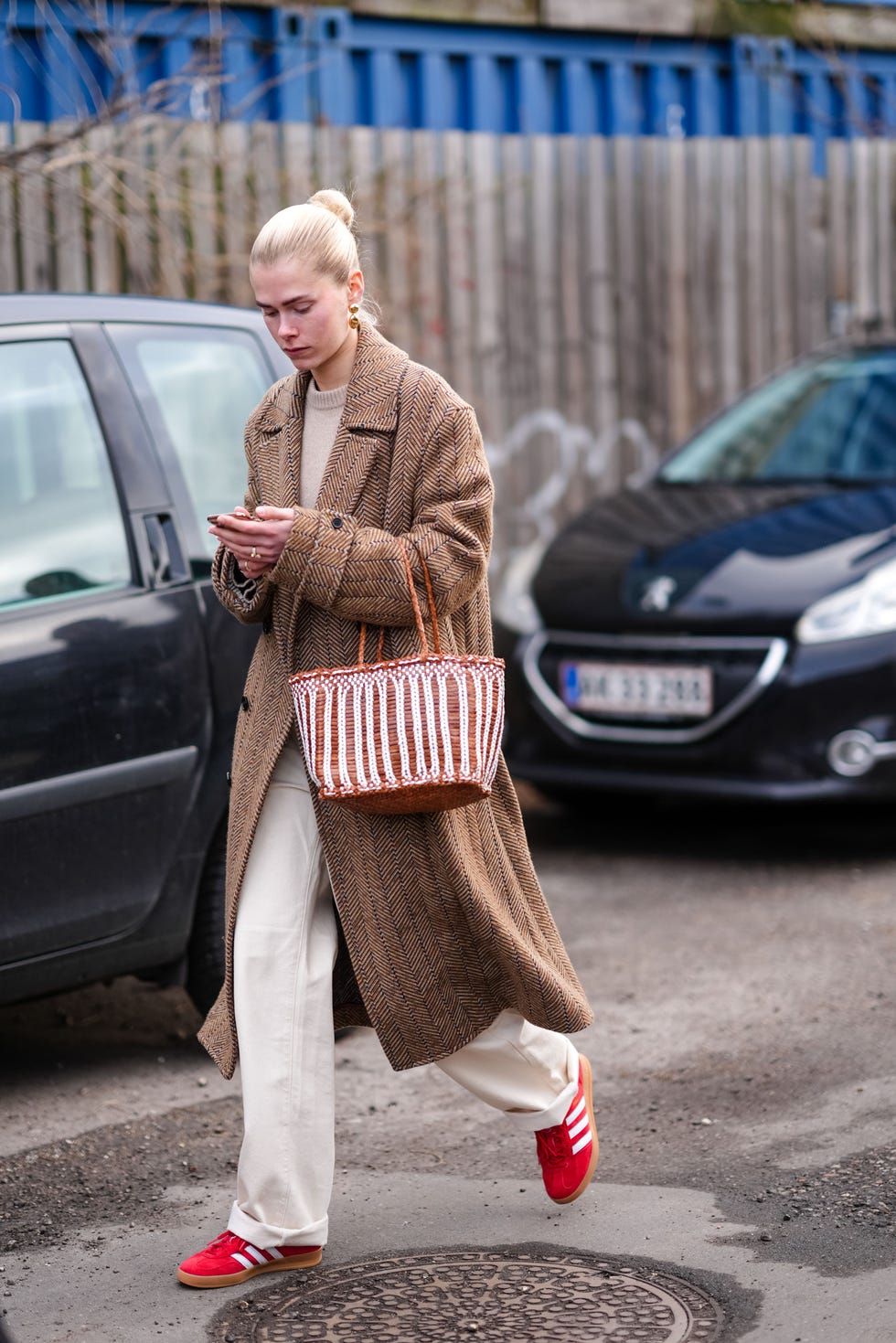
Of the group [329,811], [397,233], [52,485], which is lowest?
[329,811]

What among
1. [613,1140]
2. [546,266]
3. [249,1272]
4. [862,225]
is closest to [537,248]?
[546,266]

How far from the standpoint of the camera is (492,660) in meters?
3.05

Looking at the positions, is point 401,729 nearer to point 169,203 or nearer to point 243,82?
point 169,203

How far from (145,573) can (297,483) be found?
43.3 inches

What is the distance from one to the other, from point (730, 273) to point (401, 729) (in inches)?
275

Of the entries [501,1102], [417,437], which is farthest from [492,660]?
[501,1102]

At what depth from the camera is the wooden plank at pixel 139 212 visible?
732cm

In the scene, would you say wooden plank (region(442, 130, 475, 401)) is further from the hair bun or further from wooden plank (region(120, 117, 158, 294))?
the hair bun

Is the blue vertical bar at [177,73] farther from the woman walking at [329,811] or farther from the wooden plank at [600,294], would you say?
the woman walking at [329,811]

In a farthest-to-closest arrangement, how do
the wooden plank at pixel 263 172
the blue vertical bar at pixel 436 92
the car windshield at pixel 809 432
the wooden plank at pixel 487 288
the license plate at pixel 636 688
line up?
the blue vertical bar at pixel 436 92, the wooden plank at pixel 487 288, the wooden plank at pixel 263 172, the car windshield at pixel 809 432, the license plate at pixel 636 688

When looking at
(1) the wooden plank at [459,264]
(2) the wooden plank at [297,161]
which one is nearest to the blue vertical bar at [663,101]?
(1) the wooden plank at [459,264]

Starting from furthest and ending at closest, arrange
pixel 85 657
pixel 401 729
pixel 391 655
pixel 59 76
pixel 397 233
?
pixel 397 233, pixel 59 76, pixel 85 657, pixel 391 655, pixel 401 729

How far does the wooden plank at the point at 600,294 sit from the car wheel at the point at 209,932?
515 centimetres

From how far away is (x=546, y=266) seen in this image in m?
8.80
